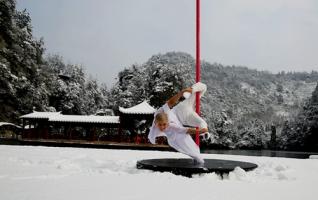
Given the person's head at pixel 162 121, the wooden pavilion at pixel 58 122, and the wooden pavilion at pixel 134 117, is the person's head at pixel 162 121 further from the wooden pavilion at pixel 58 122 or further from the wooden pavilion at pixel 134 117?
the wooden pavilion at pixel 58 122

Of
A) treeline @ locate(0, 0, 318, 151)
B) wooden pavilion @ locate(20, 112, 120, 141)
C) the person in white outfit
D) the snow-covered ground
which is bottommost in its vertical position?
the snow-covered ground

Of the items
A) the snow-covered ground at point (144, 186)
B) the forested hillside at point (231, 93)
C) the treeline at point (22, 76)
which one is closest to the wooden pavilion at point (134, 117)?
the treeline at point (22, 76)

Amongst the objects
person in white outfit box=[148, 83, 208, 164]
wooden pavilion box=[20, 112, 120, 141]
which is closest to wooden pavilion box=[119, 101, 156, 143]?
wooden pavilion box=[20, 112, 120, 141]

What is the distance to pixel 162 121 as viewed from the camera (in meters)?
6.27

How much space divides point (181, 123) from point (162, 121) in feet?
1.49

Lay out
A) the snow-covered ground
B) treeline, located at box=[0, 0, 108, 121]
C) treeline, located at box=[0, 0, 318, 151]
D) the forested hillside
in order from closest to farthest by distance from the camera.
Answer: the snow-covered ground, treeline, located at box=[0, 0, 108, 121], treeline, located at box=[0, 0, 318, 151], the forested hillside

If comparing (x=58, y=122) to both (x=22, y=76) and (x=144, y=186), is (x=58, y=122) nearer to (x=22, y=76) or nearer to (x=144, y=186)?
(x=22, y=76)

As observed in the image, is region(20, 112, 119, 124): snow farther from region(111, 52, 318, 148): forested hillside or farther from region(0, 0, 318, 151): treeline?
region(111, 52, 318, 148): forested hillside

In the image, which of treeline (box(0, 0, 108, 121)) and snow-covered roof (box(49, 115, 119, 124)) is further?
snow-covered roof (box(49, 115, 119, 124))

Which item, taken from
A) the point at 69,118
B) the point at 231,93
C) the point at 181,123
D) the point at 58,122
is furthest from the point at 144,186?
the point at 231,93

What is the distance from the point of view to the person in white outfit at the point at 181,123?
6.30m

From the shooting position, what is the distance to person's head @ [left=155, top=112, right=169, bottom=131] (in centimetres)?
627

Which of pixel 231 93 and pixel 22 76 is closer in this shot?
pixel 22 76

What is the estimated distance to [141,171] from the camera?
235 inches
